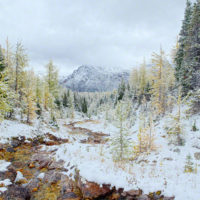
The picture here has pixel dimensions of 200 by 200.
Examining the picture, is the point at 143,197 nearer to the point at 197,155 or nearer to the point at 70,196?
the point at 70,196

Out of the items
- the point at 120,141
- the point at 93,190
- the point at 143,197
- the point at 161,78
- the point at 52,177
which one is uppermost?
the point at 161,78

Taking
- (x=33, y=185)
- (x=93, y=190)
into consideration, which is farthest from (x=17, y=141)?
(x=93, y=190)

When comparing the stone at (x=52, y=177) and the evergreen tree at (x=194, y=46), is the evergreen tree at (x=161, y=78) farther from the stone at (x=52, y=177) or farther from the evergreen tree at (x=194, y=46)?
the stone at (x=52, y=177)

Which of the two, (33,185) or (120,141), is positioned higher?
(120,141)

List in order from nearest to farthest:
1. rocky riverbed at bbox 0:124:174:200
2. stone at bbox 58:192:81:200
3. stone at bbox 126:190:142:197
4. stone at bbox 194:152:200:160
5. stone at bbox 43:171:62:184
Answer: stone at bbox 126:190:142:197 < rocky riverbed at bbox 0:124:174:200 < stone at bbox 58:192:81:200 < stone at bbox 43:171:62:184 < stone at bbox 194:152:200:160

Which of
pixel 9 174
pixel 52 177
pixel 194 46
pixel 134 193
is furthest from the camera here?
pixel 194 46

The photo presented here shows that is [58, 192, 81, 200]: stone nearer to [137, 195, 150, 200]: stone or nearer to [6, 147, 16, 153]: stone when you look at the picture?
[137, 195, 150, 200]: stone

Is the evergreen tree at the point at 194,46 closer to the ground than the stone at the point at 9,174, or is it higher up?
higher up

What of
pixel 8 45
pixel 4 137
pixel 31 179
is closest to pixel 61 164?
pixel 31 179

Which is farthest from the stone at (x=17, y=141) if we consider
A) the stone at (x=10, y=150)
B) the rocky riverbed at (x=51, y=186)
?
the rocky riverbed at (x=51, y=186)

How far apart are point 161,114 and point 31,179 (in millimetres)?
22144

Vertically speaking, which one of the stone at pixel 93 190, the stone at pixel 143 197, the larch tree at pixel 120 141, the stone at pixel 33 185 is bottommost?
the stone at pixel 33 185

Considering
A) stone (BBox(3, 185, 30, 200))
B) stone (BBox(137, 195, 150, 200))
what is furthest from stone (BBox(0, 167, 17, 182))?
stone (BBox(137, 195, 150, 200))

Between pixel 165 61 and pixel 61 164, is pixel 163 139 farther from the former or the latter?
pixel 165 61
